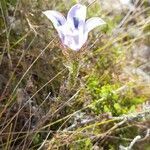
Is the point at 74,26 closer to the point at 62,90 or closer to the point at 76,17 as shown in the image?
the point at 76,17

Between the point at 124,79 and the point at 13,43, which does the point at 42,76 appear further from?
the point at 124,79

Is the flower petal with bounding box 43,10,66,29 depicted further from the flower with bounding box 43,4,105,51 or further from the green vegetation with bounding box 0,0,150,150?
the green vegetation with bounding box 0,0,150,150

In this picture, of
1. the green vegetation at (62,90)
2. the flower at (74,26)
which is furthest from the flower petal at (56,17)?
the green vegetation at (62,90)

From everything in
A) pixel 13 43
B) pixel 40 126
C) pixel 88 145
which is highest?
pixel 13 43

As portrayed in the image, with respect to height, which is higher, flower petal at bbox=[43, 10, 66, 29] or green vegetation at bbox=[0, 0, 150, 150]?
flower petal at bbox=[43, 10, 66, 29]

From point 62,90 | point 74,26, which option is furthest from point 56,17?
point 62,90

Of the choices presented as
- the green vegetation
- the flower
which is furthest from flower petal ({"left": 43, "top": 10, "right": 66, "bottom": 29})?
the green vegetation

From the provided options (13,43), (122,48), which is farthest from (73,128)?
(122,48)
